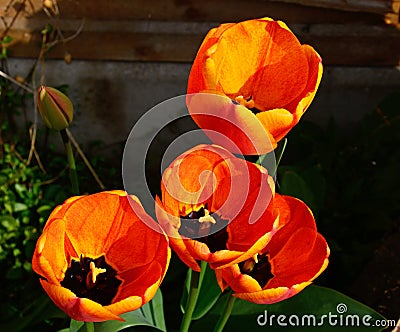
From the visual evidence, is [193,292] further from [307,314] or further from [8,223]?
[8,223]

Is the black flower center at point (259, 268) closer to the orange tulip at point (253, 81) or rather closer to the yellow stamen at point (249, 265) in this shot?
the yellow stamen at point (249, 265)

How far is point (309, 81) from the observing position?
960 mm

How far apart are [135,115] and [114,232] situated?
1.14 metres

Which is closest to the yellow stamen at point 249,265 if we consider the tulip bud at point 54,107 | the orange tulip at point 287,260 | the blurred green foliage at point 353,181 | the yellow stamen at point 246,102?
the orange tulip at point 287,260

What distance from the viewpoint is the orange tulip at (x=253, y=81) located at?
2.91 feet

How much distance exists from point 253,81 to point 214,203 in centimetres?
19

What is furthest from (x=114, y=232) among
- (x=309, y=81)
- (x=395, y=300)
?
(x=395, y=300)

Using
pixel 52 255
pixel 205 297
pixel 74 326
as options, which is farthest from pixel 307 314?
pixel 52 255

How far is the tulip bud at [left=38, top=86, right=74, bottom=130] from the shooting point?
1.02m

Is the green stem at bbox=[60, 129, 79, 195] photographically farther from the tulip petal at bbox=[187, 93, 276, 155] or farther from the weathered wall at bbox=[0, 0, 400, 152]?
the weathered wall at bbox=[0, 0, 400, 152]

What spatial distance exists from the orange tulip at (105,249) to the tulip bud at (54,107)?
0.62 feet

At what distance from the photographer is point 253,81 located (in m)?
1.02

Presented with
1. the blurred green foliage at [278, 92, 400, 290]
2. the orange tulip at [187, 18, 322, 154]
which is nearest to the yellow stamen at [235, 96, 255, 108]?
the orange tulip at [187, 18, 322, 154]

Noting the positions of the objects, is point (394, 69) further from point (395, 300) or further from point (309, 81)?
point (309, 81)
